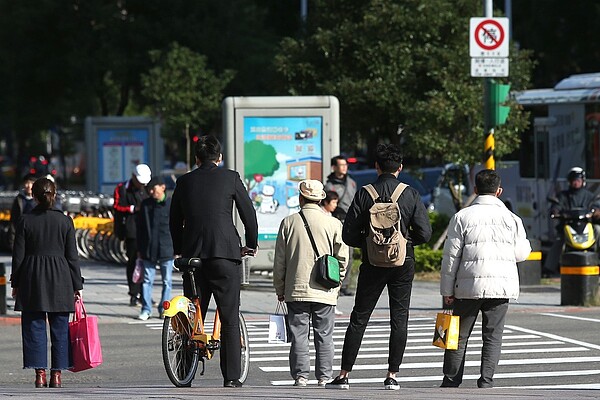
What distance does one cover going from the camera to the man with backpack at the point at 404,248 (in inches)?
411

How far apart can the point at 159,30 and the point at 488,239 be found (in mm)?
34116

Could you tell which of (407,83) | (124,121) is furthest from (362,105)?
(124,121)

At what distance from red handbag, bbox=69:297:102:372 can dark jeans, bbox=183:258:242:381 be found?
119cm

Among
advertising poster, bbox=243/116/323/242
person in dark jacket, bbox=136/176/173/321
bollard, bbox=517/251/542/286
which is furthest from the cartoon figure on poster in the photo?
person in dark jacket, bbox=136/176/173/321

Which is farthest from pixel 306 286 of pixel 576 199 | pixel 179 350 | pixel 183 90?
pixel 183 90

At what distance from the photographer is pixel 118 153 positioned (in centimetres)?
3819

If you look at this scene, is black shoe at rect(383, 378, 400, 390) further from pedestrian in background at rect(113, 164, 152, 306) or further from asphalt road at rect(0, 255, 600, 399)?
pedestrian in background at rect(113, 164, 152, 306)

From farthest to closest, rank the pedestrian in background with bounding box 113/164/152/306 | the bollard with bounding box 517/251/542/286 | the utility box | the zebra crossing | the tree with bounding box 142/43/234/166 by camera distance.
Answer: the tree with bounding box 142/43/234/166 → the bollard with bounding box 517/251/542/286 → the utility box → the pedestrian in background with bounding box 113/164/152/306 → the zebra crossing

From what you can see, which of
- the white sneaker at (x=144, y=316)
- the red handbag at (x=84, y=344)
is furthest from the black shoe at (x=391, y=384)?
the white sneaker at (x=144, y=316)

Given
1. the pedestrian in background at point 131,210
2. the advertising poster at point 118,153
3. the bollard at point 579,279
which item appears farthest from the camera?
the advertising poster at point 118,153

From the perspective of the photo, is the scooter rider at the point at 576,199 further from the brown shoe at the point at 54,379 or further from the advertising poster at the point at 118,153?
the advertising poster at the point at 118,153

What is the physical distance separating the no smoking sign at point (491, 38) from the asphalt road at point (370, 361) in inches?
126

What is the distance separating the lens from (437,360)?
13.1 m

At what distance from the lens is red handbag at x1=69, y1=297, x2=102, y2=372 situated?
11156mm
